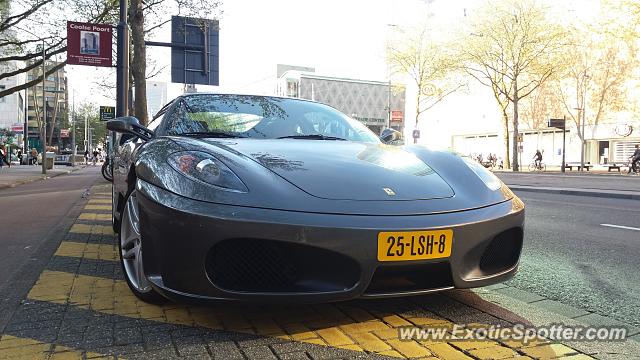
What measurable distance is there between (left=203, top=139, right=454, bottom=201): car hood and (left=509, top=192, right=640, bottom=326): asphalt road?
4.18 ft

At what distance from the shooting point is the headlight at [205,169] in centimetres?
Answer: 230

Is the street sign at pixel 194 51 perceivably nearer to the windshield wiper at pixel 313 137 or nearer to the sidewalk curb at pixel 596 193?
the sidewalk curb at pixel 596 193

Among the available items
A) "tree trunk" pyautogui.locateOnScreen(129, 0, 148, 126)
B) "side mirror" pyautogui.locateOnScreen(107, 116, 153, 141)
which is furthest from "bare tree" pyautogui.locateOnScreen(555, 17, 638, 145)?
"side mirror" pyautogui.locateOnScreen(107, 116, 153, 141)

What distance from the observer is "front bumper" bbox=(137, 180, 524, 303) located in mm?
2129

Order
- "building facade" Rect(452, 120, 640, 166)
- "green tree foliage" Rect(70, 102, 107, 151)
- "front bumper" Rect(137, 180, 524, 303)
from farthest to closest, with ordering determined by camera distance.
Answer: "green tree foliage" Rect(70, 102, 107, 151) < "building facade" Rect(452, 120, 640, 166) < "front bumper" Rect(137, 180, 524, 303)

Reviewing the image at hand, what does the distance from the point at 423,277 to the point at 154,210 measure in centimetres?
128

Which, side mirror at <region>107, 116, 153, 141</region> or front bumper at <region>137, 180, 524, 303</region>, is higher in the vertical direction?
side mirror at <region>107, 116, 153, 141</region>

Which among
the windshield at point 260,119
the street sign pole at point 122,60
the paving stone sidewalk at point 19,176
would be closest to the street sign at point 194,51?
the street sign pole at point 122,60

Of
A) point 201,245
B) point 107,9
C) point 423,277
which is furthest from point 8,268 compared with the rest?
point 107,9

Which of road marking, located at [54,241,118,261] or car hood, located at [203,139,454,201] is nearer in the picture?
car hood, located at [203,139,454,201]

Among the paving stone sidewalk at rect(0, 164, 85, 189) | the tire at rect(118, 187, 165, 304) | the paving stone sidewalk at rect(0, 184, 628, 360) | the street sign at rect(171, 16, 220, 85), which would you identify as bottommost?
the paving stone sidewalk at rect(0, 164, 85, 189)

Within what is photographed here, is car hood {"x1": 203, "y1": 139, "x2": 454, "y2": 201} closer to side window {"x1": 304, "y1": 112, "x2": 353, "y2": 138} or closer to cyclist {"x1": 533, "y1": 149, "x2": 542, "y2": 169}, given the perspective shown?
side window {"x1": 304, "y1": 112, "x2": 353, "y2": 138}

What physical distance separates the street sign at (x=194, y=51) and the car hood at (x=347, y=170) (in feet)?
38.6

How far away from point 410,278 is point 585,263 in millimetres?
2580
